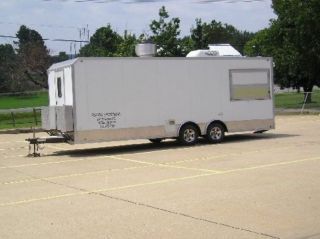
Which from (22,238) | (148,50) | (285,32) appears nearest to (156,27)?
(285,32)

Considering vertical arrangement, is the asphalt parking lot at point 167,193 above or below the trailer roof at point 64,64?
below

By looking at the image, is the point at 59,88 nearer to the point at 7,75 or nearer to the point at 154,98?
the point at 154,98

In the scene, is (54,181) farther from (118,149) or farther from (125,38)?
(125,38)

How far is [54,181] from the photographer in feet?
42.3

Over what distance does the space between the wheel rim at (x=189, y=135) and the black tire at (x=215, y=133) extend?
0.54m

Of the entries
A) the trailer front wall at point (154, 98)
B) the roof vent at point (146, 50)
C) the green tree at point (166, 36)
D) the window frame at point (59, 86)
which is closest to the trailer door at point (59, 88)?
the window frame at point (59, 86)

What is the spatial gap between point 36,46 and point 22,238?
252ft

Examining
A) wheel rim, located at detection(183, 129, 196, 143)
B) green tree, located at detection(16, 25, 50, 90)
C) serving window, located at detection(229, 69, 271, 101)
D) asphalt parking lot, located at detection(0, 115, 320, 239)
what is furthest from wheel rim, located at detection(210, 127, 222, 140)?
green tree, located at detection(16, 25, 50, 90)

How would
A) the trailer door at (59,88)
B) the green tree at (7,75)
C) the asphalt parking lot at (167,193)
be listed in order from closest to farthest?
1. the asphalt parking lot at (167,193)
2. the trailer door at (59,88)
3. the green tree at (7,75)

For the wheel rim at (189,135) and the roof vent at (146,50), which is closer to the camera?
the wheel rim at (189,135)

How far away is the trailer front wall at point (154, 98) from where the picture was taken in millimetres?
18109

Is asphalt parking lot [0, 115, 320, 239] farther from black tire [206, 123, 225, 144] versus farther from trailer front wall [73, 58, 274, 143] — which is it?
black tire [206, 123, 225, 144]

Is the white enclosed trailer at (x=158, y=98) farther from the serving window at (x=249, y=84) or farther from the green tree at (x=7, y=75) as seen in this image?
the green tree at (x=7, y=75)

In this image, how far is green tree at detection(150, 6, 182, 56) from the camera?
47344mm
